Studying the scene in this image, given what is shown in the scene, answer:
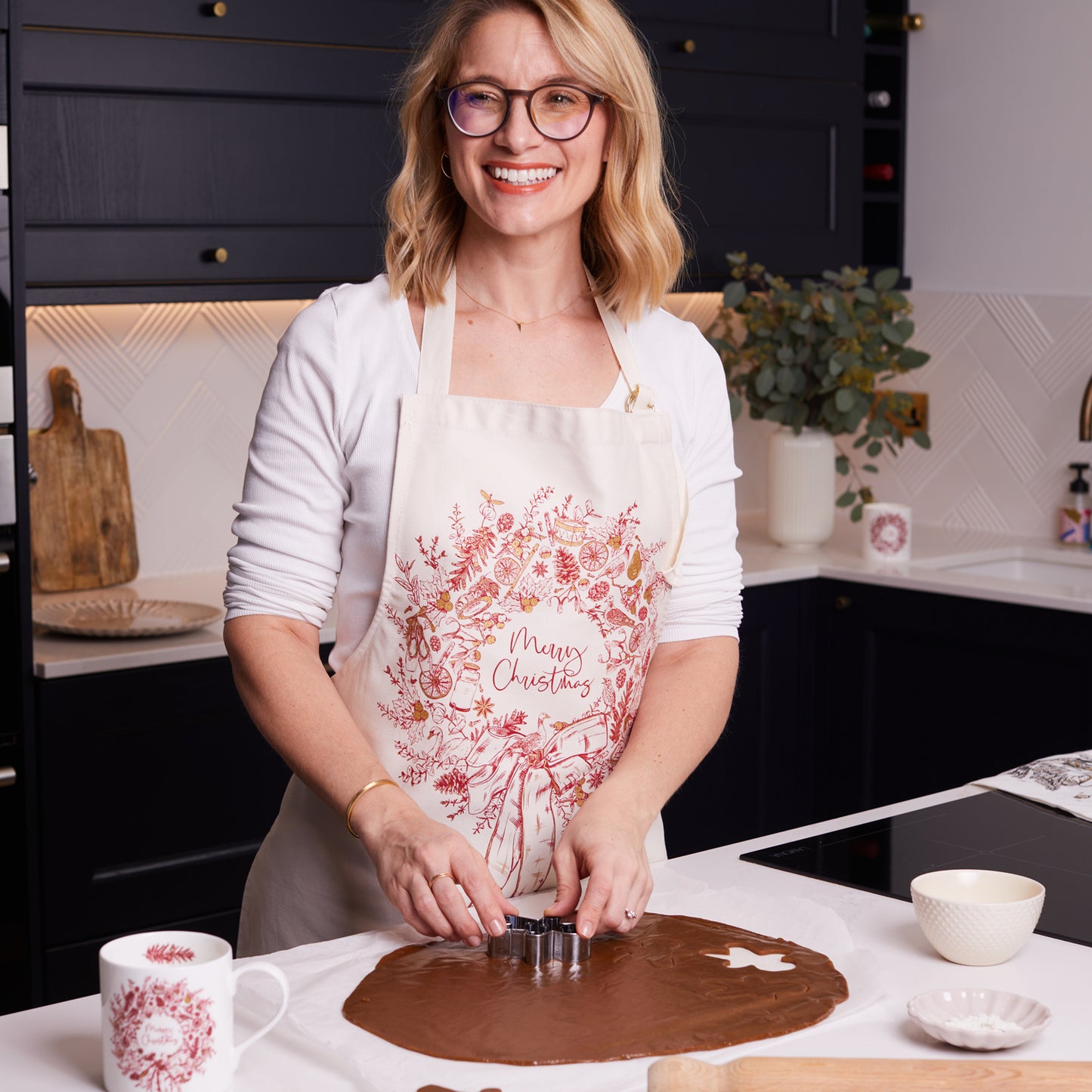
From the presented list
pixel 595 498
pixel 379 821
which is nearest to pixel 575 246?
pixel 595 498

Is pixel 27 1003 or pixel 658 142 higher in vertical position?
pixel 658 142

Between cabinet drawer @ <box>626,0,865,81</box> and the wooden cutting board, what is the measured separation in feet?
4.17

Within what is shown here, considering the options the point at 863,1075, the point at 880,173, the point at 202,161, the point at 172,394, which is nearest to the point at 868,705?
the point at 880,173

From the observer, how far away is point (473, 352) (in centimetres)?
153

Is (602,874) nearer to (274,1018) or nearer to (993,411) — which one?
(274,1018)

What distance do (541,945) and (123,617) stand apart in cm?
157

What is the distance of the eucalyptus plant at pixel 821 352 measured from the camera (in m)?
3.24

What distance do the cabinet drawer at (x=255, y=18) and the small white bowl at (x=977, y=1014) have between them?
2.01 m

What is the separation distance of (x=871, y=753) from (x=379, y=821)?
2.06m

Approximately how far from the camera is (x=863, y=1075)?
0.95 meters

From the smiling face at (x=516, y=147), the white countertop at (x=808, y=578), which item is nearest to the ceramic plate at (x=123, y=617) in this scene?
the white countertop at (x=808, y=578)

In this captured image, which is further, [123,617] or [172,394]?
[172,394]

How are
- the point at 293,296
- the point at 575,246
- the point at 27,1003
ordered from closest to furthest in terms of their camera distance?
the point at 575,246, the point at 27,1003, the point at 293,296

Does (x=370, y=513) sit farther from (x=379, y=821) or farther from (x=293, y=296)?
(x=293, y=296)
